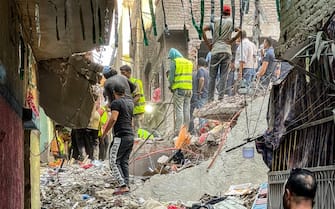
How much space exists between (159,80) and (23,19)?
1496cm

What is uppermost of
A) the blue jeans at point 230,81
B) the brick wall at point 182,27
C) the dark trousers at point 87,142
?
the brick wall at point 182,27

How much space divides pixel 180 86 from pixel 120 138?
177 inches

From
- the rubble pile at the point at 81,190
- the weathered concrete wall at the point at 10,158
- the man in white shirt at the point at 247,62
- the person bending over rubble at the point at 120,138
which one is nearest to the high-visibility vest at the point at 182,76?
the man in white shirt at the point at 247,62

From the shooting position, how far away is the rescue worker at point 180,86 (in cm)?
1471

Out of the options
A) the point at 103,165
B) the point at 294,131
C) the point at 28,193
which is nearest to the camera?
the point at 294,131

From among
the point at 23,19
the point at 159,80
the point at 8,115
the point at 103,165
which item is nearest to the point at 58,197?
the point at 103,165

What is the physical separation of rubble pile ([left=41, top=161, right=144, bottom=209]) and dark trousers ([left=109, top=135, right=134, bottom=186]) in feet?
1.11

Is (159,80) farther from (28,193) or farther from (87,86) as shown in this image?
(28,193)

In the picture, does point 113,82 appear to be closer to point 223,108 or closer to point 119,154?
point 119,154

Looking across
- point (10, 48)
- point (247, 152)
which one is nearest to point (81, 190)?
point (247, 152)

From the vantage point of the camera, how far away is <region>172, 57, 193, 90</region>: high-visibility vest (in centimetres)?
1466

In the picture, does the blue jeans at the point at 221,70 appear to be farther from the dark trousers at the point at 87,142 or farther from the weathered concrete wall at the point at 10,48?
the weathered concrete wall at the point at 10,48

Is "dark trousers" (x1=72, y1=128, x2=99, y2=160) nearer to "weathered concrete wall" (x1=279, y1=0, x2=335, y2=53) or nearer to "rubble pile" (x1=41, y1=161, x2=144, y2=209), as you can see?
"rubble pile" (x1=41, y1=161, x2=144, y2=209)

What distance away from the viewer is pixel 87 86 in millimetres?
Result: 11398
